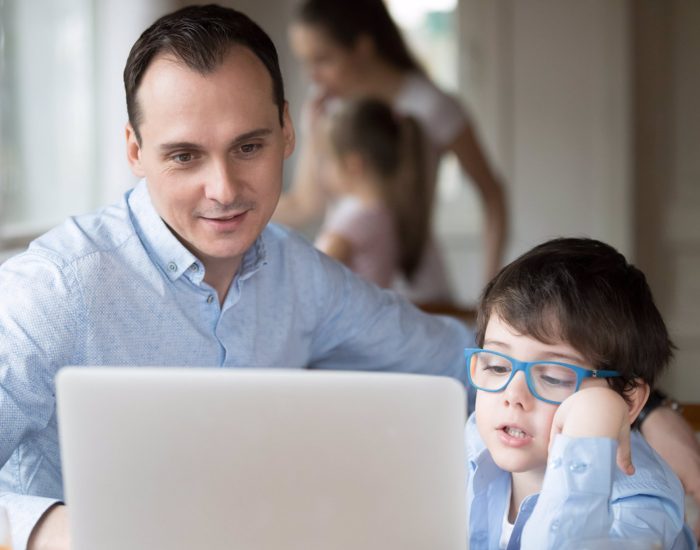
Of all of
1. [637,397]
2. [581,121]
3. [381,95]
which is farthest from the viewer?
[581,121]

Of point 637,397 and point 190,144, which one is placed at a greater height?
point 190,144

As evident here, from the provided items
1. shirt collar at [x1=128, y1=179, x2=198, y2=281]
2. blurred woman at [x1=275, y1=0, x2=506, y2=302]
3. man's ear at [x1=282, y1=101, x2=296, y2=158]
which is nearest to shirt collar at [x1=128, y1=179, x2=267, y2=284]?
shirt collar at [x1=128, y1=179, x2=198, y2=281]

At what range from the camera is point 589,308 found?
1.27m

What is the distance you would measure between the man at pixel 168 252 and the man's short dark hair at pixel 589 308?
1.30 feet

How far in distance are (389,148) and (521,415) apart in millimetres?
2062

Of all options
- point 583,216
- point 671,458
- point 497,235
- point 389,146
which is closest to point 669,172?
point 583,216

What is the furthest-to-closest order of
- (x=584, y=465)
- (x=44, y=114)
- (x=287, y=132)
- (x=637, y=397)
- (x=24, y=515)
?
(x=44, y=114) < (x=287, y=132) < (x=637, y=397) < (x=24, y=515) < (x=584, y=465)

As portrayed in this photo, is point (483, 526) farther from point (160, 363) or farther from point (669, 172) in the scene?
point (669, 172)

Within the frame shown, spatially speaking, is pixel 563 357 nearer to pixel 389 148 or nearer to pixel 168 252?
pixel 168 252

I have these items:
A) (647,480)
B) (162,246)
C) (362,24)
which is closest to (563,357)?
(647,480)

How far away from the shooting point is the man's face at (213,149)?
138 centimetres

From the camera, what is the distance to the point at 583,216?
5164 mm

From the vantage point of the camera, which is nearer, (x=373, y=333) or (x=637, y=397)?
(x=637, y=397)

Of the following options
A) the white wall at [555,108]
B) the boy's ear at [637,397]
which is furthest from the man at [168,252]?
the white wall at [555,108]
